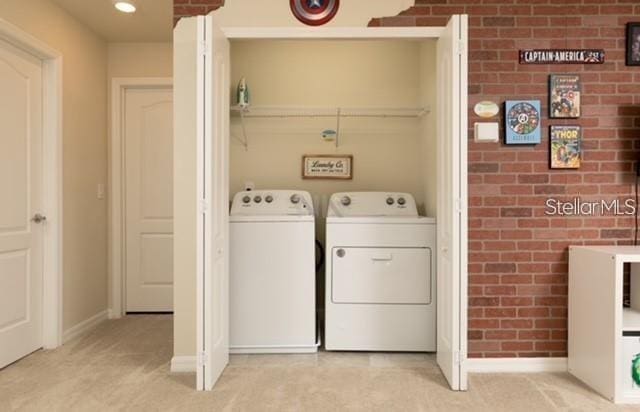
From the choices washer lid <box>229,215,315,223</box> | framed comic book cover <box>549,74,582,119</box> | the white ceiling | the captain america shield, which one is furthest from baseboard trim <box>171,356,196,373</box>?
framed comic book cover <box>549,74,582,119</box>

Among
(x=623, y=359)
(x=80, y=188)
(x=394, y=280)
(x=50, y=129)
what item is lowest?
(x=623, y=359)

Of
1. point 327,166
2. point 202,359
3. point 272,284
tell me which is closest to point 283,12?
point 327,166

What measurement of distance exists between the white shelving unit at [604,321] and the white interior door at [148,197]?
3204mm

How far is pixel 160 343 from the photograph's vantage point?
10.5 feet

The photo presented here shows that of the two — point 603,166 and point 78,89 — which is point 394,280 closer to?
point 603,166

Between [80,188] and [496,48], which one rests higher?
[496,48]

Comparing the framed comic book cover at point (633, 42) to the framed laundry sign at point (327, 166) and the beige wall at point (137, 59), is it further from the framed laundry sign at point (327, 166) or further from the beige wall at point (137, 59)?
the beige wall at point (137, 59)

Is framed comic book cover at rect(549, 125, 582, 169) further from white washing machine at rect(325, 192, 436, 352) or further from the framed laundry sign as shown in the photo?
the framed laundry sign

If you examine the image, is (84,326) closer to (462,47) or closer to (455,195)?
(455,195)

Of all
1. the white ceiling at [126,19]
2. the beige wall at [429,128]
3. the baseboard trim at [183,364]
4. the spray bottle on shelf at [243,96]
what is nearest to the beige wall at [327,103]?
the beige wall at [429,128]

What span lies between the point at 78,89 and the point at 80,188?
77 cm

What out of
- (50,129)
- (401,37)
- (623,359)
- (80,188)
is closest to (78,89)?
(50,129)

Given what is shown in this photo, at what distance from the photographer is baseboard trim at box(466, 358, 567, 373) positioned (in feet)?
8.55

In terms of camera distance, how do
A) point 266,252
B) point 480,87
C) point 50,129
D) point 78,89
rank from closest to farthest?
point 480,87 → point 266,252 → point 50,129 → point 78,89
